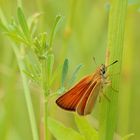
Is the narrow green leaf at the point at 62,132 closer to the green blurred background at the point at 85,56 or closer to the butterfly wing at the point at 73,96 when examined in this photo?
the butterfly wing at the point at 73,96

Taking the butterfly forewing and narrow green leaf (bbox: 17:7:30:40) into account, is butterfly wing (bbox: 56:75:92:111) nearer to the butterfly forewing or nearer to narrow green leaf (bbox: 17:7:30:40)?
the butterfly forewing

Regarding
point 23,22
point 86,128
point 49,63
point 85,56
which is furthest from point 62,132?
point 85,56

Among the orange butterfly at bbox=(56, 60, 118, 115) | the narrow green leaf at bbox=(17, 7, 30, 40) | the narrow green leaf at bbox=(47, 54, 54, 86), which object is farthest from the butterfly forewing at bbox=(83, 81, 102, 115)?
the narrow green leaf at bbox=(17, 7, 30, 40)

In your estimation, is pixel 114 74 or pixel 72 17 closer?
pixel 114 74

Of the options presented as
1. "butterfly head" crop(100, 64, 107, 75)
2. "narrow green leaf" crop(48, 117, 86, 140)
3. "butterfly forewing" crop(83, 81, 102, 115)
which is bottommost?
"narrow green leaf" crop(48, 117, 86, 140)

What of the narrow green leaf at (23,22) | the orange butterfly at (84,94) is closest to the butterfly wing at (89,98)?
the orange butterfly at (84,94)

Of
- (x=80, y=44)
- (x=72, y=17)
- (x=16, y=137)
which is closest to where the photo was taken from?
(x=72, y=17)

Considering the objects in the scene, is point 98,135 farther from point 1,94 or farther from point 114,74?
point 1,94

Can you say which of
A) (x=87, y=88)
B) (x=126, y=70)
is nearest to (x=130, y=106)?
(x=126, y=70)
